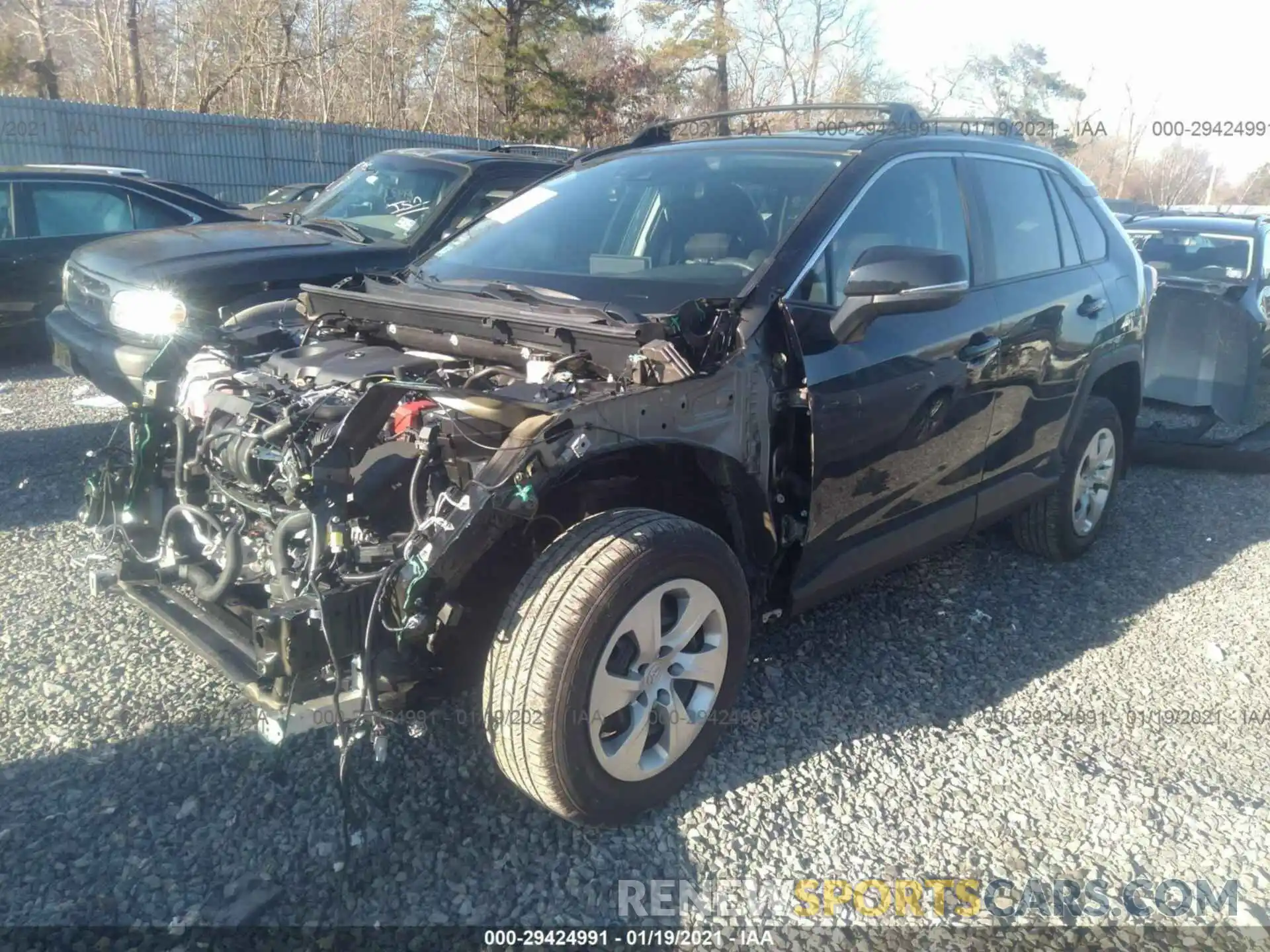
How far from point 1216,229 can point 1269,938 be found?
28.0ft

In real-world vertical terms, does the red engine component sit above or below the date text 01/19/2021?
above

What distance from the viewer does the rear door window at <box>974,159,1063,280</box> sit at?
4.00 m

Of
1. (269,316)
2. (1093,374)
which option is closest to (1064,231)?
(1093,374)

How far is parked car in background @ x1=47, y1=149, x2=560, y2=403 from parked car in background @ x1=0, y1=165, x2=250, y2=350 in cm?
175

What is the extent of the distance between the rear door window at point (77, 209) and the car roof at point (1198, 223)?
29.5 feet

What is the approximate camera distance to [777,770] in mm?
3049

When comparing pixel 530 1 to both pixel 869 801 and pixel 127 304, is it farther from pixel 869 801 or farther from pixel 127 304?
pixel 869 801

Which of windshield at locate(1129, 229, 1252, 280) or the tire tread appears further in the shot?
windshield at locate(1129, 229, 1252, 280)

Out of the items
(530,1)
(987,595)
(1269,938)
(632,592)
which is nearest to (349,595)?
(632,592)

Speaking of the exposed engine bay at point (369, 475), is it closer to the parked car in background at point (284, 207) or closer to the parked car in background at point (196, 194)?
the parked car in background at point (284, 207)

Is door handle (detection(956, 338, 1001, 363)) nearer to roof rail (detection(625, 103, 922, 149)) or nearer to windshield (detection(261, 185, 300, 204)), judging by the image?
roof rail (detection(625, 103, 922, 149))

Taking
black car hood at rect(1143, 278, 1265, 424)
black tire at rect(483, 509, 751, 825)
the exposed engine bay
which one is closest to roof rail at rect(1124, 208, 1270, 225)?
black car hood at rect(1143, 278, 1265, 424)

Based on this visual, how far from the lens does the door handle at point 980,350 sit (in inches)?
142

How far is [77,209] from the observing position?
819 cm
